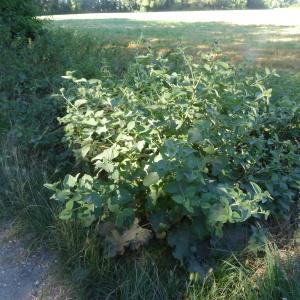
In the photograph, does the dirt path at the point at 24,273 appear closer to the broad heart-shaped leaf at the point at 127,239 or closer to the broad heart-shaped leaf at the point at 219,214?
the broad heart-shaped leaf at the point at 127,239

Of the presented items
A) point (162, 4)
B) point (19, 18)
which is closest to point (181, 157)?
point (19, 18)

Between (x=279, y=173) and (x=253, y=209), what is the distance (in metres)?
0.82

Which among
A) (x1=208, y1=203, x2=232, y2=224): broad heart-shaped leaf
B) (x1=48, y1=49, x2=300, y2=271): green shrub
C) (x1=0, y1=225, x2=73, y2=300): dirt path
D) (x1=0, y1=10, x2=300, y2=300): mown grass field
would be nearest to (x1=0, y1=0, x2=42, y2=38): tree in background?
(x1=0, y1=10, x2=300, y2=300): mown grass field

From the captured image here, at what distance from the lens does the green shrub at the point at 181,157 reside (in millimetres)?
2703

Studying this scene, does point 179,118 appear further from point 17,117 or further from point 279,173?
point 17,117

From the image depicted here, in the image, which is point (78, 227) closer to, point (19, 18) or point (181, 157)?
point (181, 157)

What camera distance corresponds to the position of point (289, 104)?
12.9ft

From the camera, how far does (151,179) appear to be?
2775mm

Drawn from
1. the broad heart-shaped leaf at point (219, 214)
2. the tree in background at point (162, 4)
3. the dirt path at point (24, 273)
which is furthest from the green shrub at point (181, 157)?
the tree in background at point (162, 4)

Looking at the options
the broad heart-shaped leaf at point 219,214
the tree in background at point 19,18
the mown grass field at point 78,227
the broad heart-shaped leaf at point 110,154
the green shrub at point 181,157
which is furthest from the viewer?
the tree in background at point 19,18

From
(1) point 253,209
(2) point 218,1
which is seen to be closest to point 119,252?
(1) point 253,209

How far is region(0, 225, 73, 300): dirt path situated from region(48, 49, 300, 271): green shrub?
0.42 meters

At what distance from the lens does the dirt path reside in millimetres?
3018

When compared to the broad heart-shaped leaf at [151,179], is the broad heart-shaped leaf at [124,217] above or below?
below
